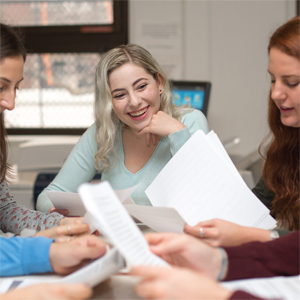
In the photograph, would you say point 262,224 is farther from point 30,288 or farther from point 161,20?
point 161,20

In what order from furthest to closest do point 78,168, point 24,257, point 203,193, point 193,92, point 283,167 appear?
point 193,92 < point 78,168 < point 283,167 < point 203,193 < point 24,257

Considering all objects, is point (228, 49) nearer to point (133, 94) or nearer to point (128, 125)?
point (128, 125)

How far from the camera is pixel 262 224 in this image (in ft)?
3.43

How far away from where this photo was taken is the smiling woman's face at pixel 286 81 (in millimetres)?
1046

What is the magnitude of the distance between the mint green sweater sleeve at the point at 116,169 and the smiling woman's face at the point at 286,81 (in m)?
0.42

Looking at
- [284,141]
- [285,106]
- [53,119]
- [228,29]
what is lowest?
[53,119]

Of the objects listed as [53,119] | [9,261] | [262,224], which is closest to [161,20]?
[53,119]

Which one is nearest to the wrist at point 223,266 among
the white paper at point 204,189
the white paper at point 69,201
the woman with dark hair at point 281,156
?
the woman with dark hair at point 281,156

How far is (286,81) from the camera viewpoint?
1.08 m

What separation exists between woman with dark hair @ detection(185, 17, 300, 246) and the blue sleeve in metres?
0.30

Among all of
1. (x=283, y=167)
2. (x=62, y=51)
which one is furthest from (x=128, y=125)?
(x=62, y=51)

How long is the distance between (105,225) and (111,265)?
145 millimetres

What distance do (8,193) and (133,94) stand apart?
545 mm

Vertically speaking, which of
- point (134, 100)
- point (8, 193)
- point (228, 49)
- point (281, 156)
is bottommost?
Answer: point (8, 193)
